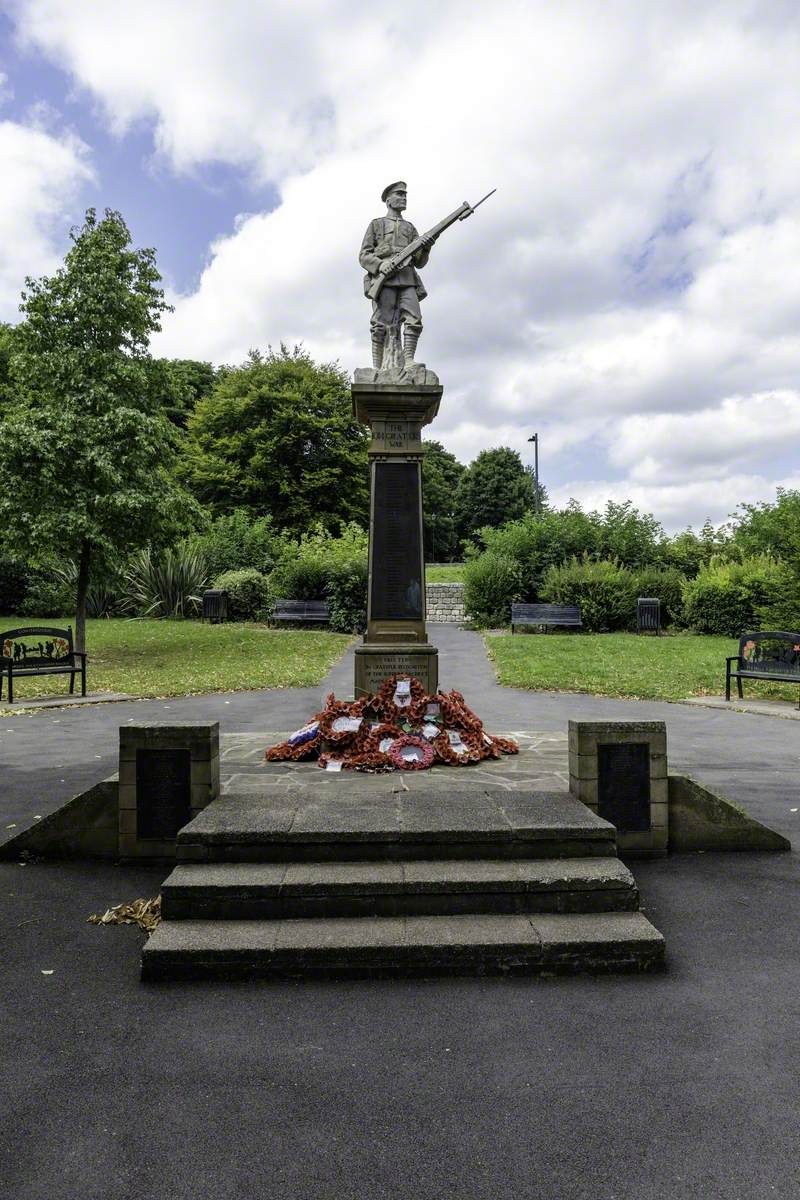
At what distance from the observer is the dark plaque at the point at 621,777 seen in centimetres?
518

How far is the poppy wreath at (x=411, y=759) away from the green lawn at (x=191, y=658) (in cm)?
Answer: 763

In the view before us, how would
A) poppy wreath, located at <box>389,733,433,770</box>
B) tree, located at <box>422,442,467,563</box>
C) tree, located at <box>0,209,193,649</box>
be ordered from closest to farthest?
poppy wreath, located at <box>389,733,433,770</box>
tree, located at <box>0,209,193,649</box>
tree, located at <box>422,442,467,563</box>

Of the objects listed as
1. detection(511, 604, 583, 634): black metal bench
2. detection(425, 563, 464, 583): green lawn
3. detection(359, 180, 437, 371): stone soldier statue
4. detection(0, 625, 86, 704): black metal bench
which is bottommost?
detection(0, 625, 86, 704): black metal bench

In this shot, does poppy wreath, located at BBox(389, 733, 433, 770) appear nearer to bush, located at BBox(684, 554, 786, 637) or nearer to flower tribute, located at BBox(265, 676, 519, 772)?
flower tribute, located at BBox(265, 676, 519, 772)

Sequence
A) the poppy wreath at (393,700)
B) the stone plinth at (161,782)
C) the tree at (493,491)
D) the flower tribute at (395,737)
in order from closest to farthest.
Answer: the stone plinth at (161,782) < the flower tribute at (395,737) < the poppy wreath at (393,700) < the tree at (493,491)

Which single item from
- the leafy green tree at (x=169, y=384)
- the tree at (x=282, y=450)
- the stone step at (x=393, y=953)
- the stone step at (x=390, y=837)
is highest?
the tree at (x=282, y=450)

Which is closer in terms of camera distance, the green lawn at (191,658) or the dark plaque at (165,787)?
the dark plaque at (165,787)

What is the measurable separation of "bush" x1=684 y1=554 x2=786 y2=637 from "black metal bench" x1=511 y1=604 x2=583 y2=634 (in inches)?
129

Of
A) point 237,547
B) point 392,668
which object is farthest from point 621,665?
point 237,547

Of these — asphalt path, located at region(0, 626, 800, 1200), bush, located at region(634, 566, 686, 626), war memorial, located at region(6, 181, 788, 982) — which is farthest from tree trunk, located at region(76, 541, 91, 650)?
bush, located at region(634, 566, 686, 626)

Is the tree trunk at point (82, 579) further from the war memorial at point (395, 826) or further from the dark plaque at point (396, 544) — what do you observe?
the dark plaque at point (396, 544)

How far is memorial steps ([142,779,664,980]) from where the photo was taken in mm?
3752

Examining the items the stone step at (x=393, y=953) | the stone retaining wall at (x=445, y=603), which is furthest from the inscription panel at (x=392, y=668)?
the stone retaining wall at (x=445, y=603)

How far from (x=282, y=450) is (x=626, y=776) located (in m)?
34.7
